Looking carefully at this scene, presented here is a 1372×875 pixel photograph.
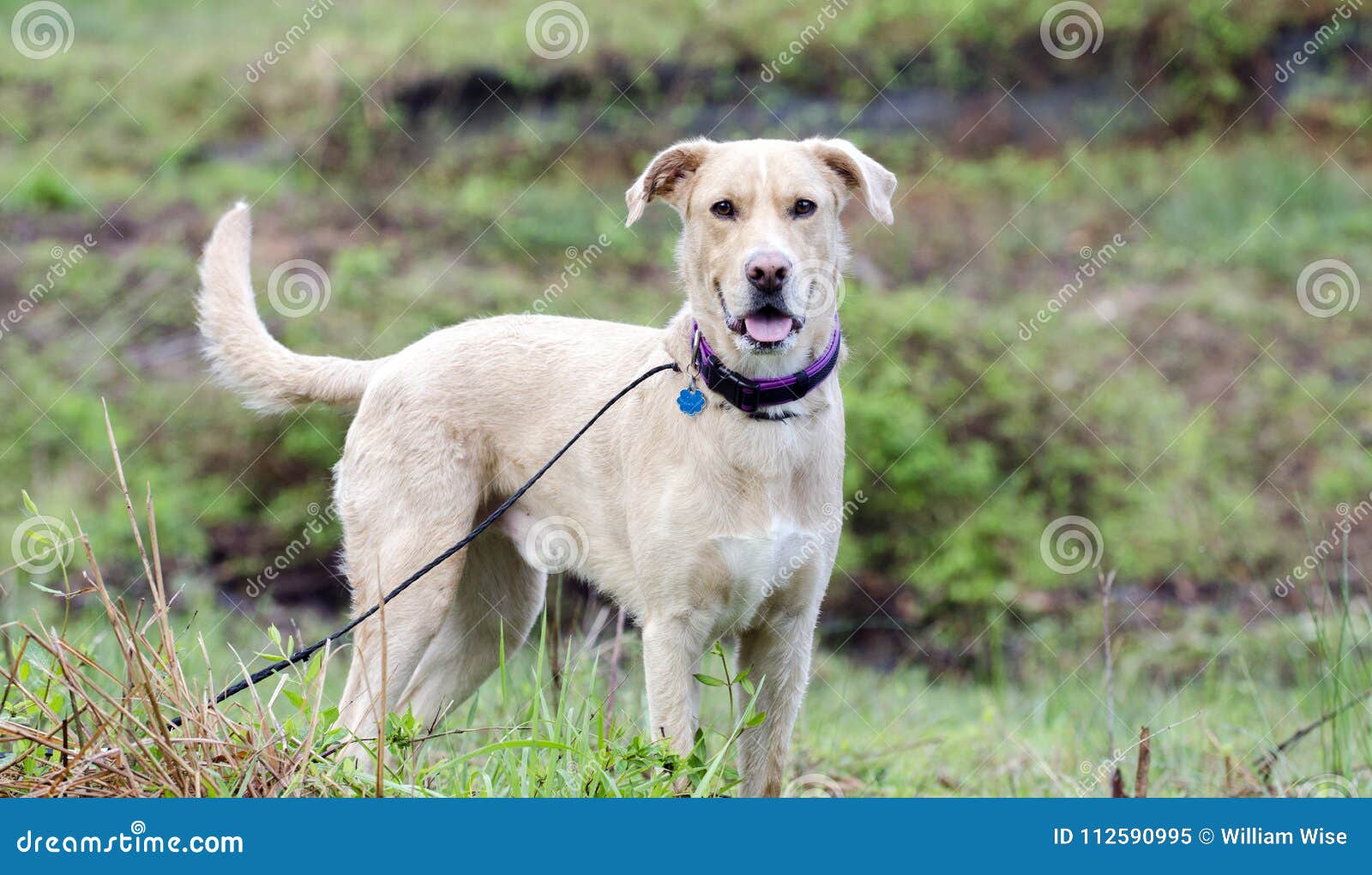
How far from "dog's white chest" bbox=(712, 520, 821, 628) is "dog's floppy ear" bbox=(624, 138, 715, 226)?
983mm

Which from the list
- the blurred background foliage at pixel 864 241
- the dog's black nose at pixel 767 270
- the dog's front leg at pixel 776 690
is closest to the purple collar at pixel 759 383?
the dog's black nose at pixel 767 270

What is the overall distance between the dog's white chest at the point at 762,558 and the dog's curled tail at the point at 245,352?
1576 mm

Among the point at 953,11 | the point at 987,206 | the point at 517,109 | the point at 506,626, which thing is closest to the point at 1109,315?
the point at 987,206

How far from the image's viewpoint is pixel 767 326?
12.0ft

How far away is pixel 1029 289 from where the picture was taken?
10031 mm

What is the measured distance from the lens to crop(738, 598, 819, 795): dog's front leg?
398cm

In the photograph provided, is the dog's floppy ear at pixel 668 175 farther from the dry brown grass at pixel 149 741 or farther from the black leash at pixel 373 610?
the dry brown grass at pixel 149 741

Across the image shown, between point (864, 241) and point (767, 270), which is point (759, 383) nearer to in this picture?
point (767, 270)

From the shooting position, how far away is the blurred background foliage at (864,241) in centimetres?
828

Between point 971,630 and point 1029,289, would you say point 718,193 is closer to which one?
point 971,630

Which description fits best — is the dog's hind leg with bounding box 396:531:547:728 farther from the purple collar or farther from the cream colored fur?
the purple collar

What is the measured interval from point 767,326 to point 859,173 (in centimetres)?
62

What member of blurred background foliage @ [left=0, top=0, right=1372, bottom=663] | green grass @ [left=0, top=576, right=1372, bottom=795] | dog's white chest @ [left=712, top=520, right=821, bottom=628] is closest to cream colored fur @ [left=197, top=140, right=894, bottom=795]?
dog's white chest @ [left=712, top=520, right=821, bottom=628]

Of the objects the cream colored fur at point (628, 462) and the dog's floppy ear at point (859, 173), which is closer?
the cream colored fur at point (628, 462)
